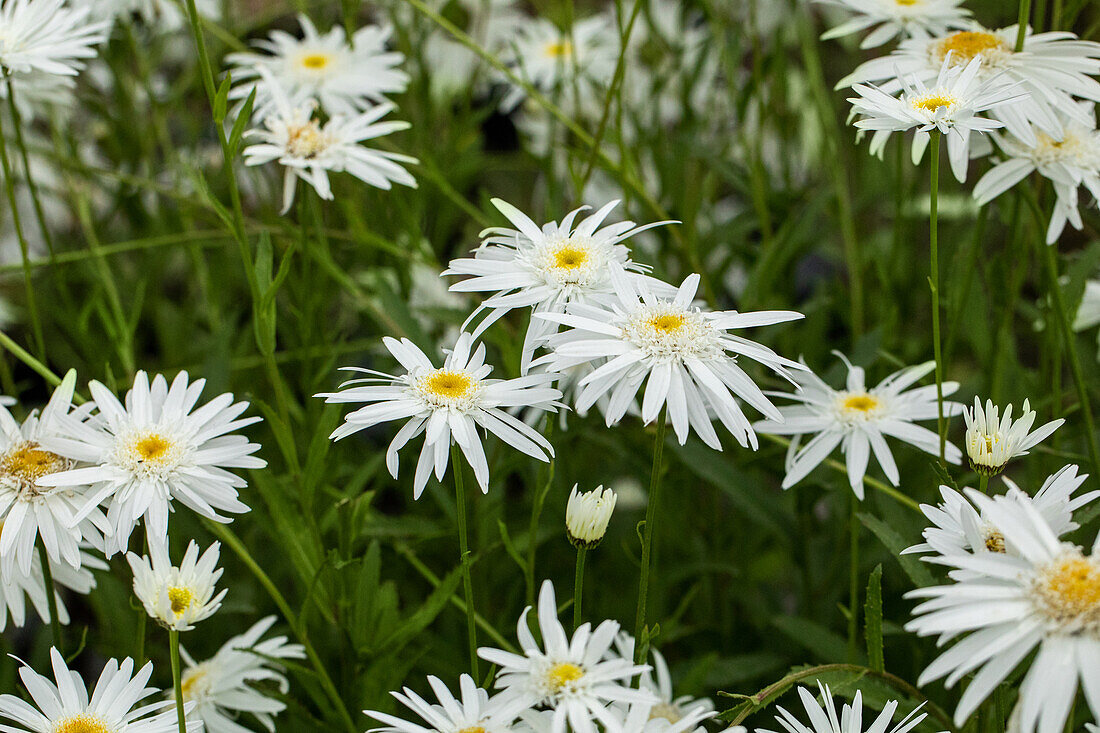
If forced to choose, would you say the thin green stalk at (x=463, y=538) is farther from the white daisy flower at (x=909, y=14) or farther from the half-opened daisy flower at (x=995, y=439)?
the white daisy flower at (x=909, y=14)

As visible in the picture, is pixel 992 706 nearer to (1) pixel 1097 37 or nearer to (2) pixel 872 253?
(2) pixel 872 253

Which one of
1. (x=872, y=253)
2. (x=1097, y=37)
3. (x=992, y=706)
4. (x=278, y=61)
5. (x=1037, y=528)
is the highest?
(x=1097, y=37)

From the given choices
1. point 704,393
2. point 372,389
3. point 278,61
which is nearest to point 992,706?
point 704,393

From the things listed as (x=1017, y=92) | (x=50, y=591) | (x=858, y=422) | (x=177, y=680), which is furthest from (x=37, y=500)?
(x=1017, y=92)

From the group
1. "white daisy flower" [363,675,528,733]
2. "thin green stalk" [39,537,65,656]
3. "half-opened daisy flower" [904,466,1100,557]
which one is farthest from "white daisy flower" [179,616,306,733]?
"half-opened daisy flower" [904,466,1100,557]

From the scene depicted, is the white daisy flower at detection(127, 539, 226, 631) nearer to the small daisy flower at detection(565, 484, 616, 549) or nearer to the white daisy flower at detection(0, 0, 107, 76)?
the small daisy flower at detection(565, 484, 616, 549)

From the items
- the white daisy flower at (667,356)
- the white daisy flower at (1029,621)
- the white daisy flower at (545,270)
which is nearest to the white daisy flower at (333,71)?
the white daisy flower at (545,270)

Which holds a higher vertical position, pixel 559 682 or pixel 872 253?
pixel 872 253
